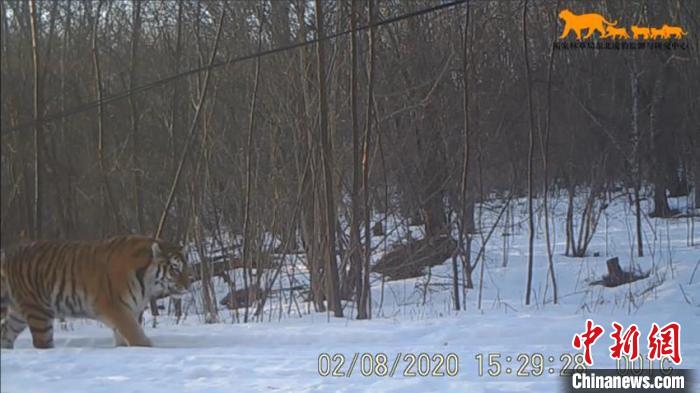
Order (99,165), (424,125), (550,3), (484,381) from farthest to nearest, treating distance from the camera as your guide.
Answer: (424,125)
(550,3)
(484,381)
(99,165)

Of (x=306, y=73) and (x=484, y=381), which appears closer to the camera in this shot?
(x=484, y=381)

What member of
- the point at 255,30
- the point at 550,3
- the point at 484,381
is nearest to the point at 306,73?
the point at 255,30

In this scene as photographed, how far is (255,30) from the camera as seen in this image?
9336 millimetres

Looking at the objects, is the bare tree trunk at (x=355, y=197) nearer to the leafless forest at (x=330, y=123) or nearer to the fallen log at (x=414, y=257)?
the leafless forest at (x=330, y=123)

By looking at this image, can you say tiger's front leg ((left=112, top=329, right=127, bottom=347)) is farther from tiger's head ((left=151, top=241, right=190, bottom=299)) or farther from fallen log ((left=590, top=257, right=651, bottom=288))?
fallen log ((left=590, top=257, right=651, bottom=288))

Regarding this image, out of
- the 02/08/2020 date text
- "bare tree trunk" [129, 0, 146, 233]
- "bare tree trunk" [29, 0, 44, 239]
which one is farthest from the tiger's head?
"bare tree trunk" [29, 0, 44, 239]

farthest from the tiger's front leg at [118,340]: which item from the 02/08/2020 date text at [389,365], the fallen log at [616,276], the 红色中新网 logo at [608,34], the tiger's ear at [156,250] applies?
the 红色中新网 logo at [608,34]

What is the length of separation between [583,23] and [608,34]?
1.44 feet

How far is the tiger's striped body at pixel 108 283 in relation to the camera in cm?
473

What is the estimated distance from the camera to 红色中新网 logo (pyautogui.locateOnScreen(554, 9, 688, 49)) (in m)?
9.51

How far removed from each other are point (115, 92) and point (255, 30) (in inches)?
194

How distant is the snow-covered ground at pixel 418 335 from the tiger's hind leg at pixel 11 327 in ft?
0.17

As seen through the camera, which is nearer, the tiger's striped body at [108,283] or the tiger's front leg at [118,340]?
the tiger's striped body at [108,283]

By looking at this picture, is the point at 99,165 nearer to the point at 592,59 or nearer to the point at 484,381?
the point at 484,381
